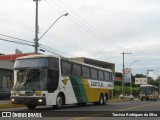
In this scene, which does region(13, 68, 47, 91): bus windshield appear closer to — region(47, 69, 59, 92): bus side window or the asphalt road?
region(47, 69, 59, 92): bus side window

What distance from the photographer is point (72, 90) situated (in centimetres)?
2806

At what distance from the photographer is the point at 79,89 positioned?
29.5 metres

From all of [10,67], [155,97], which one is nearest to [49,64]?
[10,67]

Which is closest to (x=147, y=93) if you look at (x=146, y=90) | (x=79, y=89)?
(x=146, y=90)

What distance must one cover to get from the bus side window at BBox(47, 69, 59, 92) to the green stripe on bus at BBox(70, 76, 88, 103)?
8.74ft

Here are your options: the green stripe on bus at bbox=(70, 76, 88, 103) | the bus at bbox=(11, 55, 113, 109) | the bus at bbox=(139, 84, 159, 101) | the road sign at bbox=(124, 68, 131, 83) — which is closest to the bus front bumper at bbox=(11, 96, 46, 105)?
the bus at bbox=(11, 55, 113, 109)

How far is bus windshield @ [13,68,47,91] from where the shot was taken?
79.0 feet

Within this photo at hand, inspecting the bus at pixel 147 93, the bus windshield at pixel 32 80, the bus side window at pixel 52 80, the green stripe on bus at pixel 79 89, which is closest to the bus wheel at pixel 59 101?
the bus side window at pixel 52 80

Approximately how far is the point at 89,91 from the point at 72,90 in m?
3.71

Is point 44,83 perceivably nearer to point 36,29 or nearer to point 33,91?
point 33,91

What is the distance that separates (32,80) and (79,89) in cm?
602

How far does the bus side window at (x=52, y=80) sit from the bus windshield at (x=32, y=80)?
34 centimetres

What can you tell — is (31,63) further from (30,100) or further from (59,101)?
(59,101)

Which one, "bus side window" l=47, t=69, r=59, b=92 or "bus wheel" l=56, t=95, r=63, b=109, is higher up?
"bus side window" l=47, t=69, r=59, b=92
